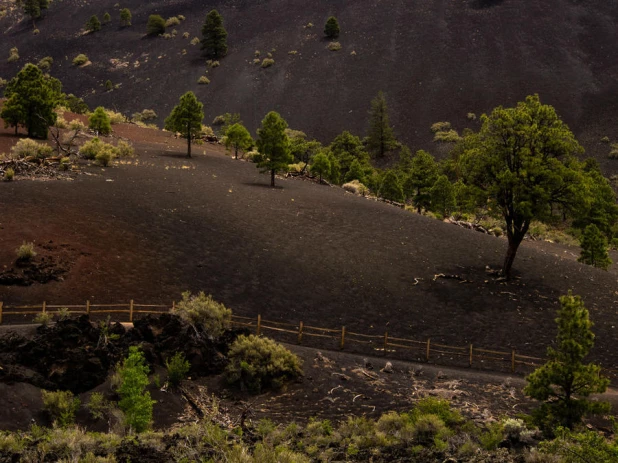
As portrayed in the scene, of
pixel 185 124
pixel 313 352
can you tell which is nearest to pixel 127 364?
pixel 313 352

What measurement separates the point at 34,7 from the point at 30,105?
113160 millimetres

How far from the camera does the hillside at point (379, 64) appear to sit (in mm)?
93062

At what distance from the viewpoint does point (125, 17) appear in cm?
13500

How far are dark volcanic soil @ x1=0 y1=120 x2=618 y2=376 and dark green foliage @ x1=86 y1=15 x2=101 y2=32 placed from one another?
113651 millimetres

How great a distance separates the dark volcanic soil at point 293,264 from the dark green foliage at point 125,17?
11496 centimetres

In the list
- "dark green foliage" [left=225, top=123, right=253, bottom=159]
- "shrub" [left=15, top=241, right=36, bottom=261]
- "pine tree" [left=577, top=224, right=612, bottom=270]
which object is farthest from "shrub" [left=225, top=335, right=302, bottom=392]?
"dark green foliage" [left=225, top=123, right=253, bottom=159]

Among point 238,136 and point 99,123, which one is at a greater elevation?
point 238,136

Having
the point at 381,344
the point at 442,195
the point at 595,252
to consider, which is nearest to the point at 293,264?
the point at 381,344

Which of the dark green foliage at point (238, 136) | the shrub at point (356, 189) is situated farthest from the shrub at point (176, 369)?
the dark green foliage at point (238, 136)

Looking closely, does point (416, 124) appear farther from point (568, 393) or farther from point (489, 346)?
point (568, 393)

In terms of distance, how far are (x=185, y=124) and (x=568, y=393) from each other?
4595cm

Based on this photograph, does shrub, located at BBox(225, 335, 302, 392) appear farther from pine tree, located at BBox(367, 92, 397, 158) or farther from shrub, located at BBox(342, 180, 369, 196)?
pine tree, located at BBox(367, 92, 397, 158)

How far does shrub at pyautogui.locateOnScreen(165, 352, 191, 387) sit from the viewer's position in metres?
16.1

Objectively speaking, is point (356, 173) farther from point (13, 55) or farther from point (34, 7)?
point (34, 7)
